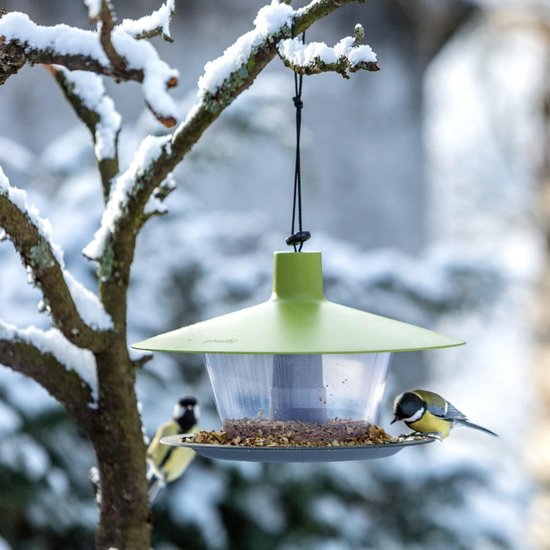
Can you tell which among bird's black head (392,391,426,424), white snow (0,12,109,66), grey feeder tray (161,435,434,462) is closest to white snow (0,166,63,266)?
white snow (0,12,109,66)

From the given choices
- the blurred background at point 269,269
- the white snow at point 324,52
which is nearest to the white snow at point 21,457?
the blurred background at point 269,269

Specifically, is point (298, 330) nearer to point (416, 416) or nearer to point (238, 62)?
point (238, 62)

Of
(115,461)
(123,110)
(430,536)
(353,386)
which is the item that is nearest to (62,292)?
(115,461)

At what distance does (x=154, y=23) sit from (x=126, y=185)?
323 mm

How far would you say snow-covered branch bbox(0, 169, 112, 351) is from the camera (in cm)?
200

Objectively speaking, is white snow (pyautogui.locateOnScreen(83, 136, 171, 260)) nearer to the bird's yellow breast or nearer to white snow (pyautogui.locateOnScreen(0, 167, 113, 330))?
white snow (pyautogui.locateOnScreen(0, 167, 113, 330))

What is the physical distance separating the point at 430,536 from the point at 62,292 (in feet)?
12.1

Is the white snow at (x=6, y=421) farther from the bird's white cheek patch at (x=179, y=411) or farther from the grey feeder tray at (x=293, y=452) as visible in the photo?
the grey feeder tray at (x=293, y=452)

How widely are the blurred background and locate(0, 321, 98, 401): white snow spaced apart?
186 centimetres

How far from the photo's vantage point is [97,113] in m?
2.45

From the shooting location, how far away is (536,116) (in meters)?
10.4

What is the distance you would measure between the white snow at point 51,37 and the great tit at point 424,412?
1.22 meters

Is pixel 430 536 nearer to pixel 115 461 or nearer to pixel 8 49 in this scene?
pixel 115 461

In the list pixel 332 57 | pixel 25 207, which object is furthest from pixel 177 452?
pixel 332 57
